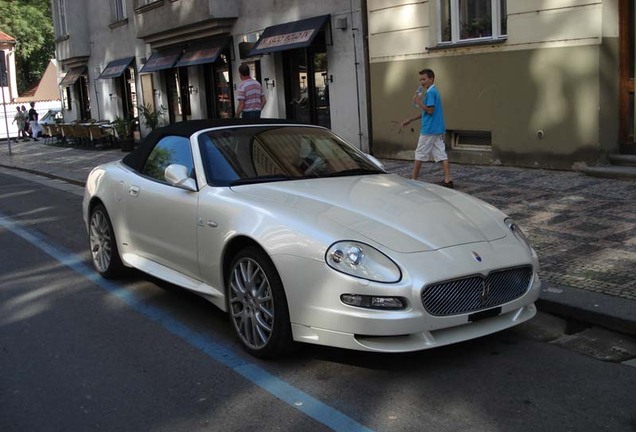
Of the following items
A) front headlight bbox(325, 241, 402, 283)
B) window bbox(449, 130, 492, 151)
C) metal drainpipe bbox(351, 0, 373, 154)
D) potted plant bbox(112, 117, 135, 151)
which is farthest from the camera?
potted plant bbox(112, 117, 135, 151)

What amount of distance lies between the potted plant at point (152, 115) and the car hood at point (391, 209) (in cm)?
1695

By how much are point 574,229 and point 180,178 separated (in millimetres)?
4165

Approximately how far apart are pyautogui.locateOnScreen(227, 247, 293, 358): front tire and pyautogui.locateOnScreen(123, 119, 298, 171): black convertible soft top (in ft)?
5.07

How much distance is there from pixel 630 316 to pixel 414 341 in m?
1.69

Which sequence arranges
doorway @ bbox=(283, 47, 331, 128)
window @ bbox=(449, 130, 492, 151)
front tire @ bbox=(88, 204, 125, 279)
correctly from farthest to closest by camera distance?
doorway @ bbox=(283, 47, 331, 128), window @ bbox=(449, 130, 492, 151), front tire @ bbox=(88, 204, 125, 279)

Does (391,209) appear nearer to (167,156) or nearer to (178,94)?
(167,156)

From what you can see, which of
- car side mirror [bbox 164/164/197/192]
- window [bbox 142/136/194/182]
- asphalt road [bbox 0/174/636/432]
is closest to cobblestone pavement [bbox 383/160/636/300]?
asphalt road [bbox 0/174/636/432]

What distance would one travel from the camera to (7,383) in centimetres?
432

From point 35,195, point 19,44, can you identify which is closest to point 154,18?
point 35,195

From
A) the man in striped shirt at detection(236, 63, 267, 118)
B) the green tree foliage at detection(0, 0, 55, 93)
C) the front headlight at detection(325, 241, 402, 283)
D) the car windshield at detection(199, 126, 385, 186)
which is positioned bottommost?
the front headlight at detection(325, 241, 402, 283)

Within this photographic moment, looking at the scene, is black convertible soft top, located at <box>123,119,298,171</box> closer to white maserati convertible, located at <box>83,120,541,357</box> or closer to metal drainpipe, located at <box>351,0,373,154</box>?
white maserati convertible, located at <box>83,120,541,357</box>

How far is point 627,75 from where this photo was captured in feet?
34.4

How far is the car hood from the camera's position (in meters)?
4.30

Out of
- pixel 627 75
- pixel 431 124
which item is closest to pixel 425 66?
pixel 431 124
